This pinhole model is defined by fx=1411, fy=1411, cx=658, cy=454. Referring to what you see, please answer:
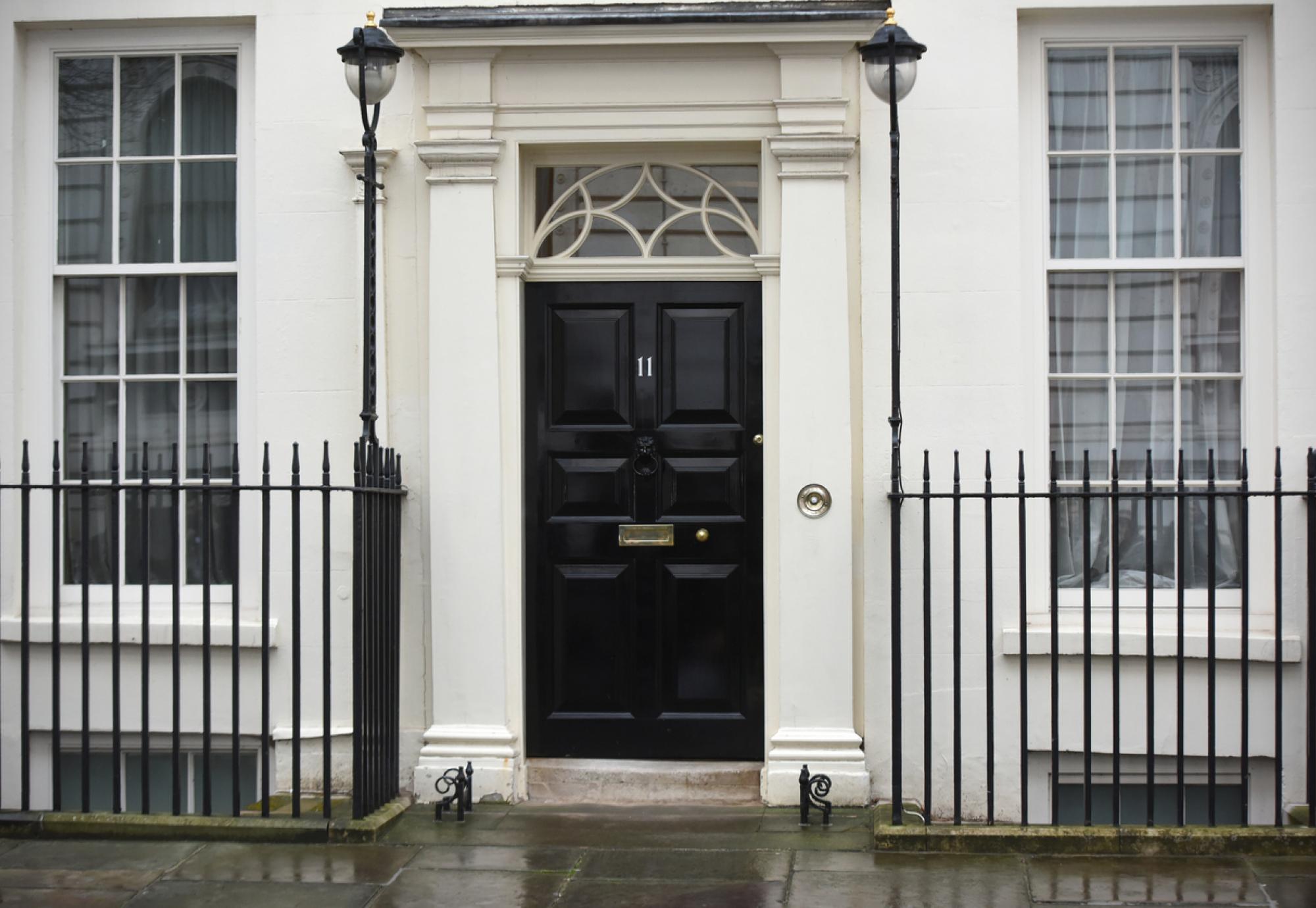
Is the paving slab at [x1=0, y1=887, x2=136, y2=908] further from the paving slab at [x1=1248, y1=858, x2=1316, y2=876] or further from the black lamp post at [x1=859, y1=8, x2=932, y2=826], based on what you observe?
the paving slab at [x1=1248, y1=858, x2=1316, y2=876]

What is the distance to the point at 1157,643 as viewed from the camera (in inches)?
245

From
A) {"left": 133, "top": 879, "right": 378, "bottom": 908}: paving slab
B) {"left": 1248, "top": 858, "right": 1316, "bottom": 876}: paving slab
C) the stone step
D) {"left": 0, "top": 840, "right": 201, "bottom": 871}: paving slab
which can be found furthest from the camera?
the stone step

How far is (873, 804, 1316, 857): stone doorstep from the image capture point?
5.42 metres

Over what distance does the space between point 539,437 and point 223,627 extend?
1705 millimetres

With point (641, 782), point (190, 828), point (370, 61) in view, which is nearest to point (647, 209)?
point (370, 61)

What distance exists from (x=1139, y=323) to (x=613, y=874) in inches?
134

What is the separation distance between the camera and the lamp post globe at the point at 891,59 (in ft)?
18.2

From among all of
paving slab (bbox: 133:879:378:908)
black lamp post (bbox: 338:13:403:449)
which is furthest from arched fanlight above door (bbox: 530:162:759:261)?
paving slab (bbox: 133:879:378:908)

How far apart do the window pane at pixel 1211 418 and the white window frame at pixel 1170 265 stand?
0.22ft

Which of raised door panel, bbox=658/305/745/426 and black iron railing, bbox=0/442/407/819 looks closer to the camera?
black iron railing, bbox=0/442/407/819

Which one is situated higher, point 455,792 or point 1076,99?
point 1076,99

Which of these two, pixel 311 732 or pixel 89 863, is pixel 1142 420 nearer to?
pixel 311 732

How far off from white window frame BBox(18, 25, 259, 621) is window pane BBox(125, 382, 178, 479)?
0.24ft

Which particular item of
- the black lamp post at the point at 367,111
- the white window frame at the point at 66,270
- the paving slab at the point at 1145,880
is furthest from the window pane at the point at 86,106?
the paving slab at the point at 1145,880
